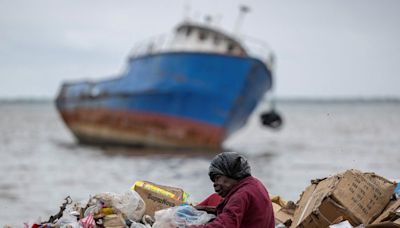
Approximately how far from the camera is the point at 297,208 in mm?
5719

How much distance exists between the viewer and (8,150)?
2655cm

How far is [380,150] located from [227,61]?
674cm

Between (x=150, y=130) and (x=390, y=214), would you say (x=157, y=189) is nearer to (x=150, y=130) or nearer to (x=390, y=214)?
(x=390, y=214)

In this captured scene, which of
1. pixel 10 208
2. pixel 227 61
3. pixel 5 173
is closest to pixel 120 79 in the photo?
pixel 227 61

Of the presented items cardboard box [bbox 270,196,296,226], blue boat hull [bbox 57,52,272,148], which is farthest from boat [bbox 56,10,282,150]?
cardboard box [bbox 270,196,296,226]

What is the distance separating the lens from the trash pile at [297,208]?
4.88 metres

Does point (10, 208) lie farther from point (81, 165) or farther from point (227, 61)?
point (227, 61)

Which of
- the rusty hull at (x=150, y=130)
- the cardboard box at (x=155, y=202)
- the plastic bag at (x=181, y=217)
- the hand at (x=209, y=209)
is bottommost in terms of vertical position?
the rusty hull at (x=150, y=130)

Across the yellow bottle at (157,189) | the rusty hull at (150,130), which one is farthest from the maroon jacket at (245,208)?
the rusty hull at (150,130)

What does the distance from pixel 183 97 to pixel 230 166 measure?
1750cm

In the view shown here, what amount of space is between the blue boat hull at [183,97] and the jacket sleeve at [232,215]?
17.4 metres

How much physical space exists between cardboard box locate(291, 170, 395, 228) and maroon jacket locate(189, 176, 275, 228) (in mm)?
860

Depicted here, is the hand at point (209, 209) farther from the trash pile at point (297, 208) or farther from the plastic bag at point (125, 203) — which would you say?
the plastic bag at point (125, 203)

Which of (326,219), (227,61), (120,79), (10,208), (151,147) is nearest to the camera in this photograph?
(326,219)
